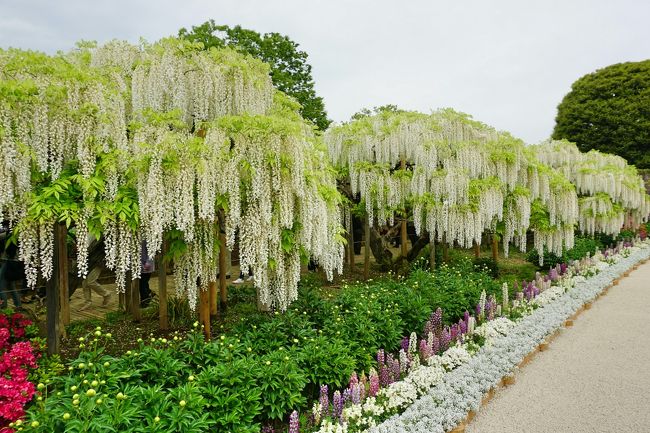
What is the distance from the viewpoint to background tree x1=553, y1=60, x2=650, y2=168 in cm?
2677

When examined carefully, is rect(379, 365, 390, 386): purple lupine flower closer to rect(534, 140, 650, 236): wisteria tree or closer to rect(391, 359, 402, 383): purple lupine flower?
rect(391, 359, 402, 383): purple lupine flower

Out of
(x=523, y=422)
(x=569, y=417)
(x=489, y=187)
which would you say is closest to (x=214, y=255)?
(x=523, y=422)

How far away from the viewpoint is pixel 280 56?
1903cm

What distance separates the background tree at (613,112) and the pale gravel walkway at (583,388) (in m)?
23.7

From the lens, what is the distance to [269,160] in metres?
4.72

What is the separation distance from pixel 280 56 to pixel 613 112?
72.1ft

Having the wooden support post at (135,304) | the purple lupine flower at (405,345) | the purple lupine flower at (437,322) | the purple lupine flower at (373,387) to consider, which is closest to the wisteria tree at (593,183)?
the purple lupine flower at (437,322)

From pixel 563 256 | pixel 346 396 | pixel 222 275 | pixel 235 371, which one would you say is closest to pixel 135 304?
pixel 222 275

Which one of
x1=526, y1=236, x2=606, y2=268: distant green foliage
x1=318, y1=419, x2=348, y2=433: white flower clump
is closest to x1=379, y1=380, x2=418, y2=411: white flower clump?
x1=318, y1=419, x2=348, y2=433: white flower clump

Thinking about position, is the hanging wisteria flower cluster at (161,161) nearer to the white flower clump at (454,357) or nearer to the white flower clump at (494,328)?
the white flower clump at (454,357)

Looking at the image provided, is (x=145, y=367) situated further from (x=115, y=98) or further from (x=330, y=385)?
(x=115, y=98)

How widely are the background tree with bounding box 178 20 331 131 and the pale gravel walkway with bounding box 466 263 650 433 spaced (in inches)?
558

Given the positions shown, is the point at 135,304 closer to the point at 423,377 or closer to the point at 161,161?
the point at 161,161

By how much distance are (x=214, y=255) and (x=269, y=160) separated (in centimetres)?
133
